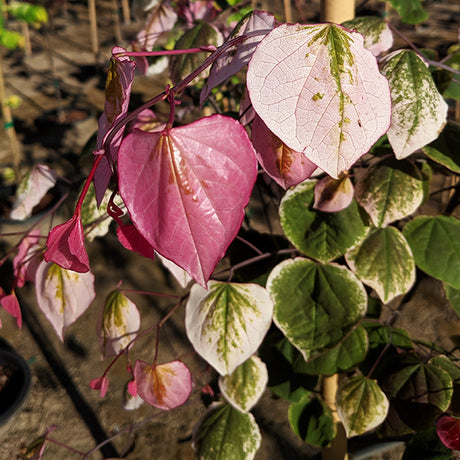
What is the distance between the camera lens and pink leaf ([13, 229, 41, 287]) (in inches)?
24.2

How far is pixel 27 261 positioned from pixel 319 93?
0.49 m

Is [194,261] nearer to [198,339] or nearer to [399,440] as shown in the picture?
[198,339]

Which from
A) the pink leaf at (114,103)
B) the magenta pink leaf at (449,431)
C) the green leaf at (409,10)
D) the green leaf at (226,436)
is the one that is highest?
the pink leaf at (114,103)

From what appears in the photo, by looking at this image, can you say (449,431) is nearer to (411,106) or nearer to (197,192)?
(411,106)

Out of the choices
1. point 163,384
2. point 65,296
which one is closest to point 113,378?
point 163,384

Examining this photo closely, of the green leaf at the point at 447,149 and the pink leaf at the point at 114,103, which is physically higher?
the pink leaf at the point at 114,103

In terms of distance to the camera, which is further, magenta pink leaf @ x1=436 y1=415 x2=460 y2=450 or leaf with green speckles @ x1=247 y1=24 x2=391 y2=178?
A: magenta pink leaf @ x1=436 y1=415 x2=460 y2=450

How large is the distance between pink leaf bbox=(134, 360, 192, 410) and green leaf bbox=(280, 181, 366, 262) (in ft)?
0.85

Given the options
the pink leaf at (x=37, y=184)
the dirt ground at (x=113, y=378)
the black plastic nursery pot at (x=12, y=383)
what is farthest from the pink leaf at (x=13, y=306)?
the black plastic nursery pot at (x=12, y=383)

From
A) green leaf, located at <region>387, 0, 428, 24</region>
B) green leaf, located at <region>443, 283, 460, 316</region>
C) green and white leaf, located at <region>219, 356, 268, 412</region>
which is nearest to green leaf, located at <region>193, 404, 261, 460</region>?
green and white leaf, located at <region>219, 356, 268, 412</region>

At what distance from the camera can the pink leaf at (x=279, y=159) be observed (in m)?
0.36

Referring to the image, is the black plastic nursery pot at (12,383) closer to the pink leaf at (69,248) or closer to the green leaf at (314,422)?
the green leaf at (314,422)

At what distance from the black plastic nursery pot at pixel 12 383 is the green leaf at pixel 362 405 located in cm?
110

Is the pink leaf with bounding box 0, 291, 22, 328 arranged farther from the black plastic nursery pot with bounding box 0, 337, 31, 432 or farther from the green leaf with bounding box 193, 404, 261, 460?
the black plastic nursery pot with bounding box 0, 337, 31, 432
